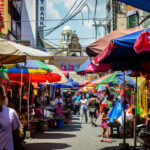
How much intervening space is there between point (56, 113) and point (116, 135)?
667 cm

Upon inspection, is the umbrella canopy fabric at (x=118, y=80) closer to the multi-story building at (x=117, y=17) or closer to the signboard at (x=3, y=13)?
the signboard at (x=3, y=13)

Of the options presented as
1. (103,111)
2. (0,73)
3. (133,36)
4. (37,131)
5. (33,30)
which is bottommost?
(37,131)

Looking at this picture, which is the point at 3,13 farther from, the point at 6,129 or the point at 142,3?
the point at 6,129

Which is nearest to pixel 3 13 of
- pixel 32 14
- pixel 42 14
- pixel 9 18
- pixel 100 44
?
pixel 9 18

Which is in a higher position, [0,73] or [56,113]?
[0,73]

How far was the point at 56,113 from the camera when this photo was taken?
825 inches

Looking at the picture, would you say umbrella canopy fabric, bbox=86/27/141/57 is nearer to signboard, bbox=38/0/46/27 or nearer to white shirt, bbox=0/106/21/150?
white shirt, bbox=0/106/21/150

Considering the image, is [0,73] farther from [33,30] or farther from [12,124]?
[33,30]

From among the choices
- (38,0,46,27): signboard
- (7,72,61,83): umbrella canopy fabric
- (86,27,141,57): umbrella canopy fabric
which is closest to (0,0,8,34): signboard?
(7,72,61,83): umbrella canopy fabric

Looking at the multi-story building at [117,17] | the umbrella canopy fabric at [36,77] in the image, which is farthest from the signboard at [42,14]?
the umbrella canopy fabric at [36,77]

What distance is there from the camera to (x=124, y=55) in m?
8.89

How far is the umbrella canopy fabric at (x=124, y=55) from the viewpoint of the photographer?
6.78 metres

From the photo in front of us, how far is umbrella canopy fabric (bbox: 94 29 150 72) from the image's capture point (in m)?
6.78

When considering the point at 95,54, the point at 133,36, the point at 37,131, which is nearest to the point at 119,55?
the point at 95,54
